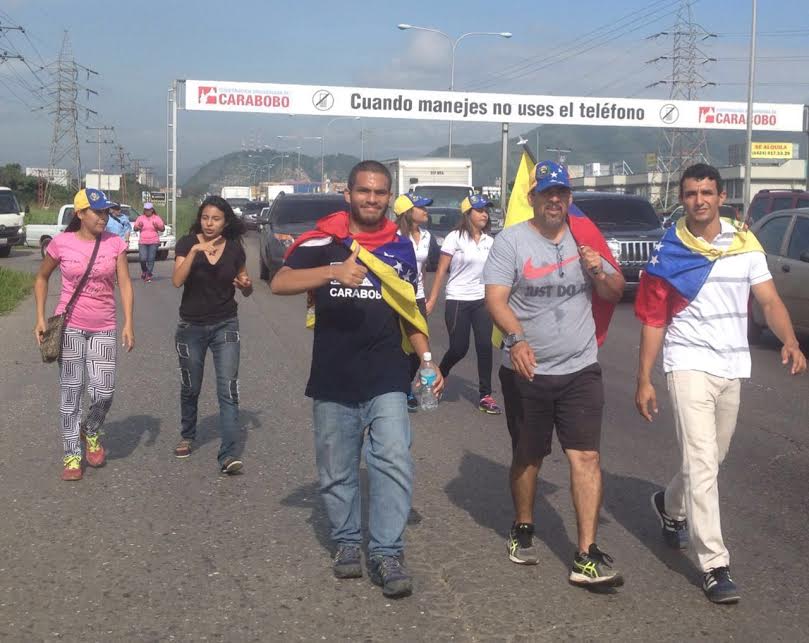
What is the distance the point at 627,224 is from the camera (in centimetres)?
1986

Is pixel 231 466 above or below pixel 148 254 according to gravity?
below

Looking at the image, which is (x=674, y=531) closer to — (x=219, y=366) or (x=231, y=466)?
(x=231, y=466)

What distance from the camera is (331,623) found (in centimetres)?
458

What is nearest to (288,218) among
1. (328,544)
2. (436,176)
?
(436,176)

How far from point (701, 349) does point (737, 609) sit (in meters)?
1.14

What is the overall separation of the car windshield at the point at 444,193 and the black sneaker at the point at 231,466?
89.6ft

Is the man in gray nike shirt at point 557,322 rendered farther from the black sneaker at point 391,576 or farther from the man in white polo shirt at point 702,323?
the black sneaker at point 391,576

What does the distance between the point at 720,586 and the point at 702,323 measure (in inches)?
45.7

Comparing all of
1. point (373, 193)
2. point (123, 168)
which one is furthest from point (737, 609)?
point (123, 168)

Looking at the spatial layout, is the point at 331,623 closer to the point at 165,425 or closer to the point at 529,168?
the point at 529,168

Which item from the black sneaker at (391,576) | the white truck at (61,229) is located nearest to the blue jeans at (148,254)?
the white truck at (61,229)

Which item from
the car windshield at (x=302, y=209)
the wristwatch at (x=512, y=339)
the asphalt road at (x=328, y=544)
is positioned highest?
the car windshield at (x=302, y=209)

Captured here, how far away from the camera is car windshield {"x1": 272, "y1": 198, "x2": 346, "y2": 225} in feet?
74.3

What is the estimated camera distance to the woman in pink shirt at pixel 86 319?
278 inches
